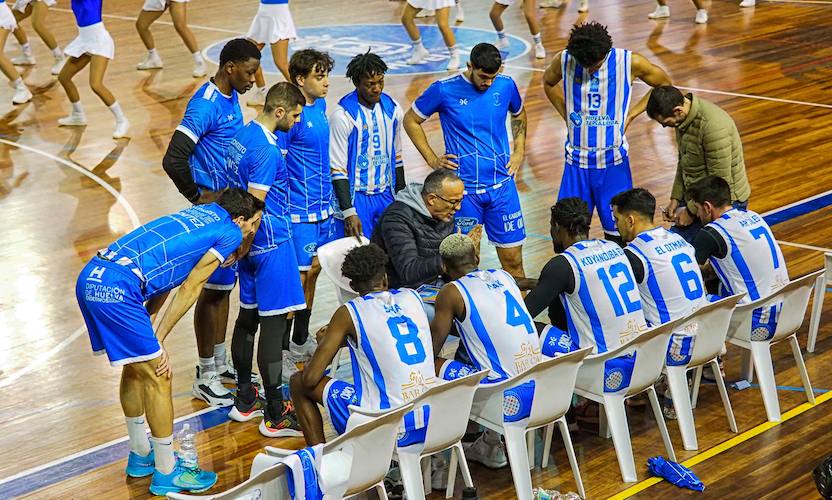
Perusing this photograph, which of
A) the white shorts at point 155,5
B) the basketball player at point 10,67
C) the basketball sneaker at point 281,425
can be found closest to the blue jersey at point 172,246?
the basketball sneaker at point 281,425

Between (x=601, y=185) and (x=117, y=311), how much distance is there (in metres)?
3.63

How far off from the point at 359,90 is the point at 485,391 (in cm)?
267

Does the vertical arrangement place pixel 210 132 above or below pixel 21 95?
above

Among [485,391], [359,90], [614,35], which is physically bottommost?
[614,35]

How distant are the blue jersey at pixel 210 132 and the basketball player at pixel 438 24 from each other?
8228mm

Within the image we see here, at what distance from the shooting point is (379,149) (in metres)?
7.17

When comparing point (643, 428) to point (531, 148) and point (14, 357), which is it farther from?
point (531, 148)

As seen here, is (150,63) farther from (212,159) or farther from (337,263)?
(337,263)

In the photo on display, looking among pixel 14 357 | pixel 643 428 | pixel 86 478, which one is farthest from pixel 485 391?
pixel 14 357

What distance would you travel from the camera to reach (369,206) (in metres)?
7.31

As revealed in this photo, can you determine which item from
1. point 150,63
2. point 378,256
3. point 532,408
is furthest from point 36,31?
point 532,408

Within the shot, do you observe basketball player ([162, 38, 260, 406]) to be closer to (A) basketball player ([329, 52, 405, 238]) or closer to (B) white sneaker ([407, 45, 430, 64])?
(A) basketball player ([329, 52, 405, 238])

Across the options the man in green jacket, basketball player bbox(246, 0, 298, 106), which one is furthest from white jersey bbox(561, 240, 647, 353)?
basketball player bbox(246, 0, 298, 106)

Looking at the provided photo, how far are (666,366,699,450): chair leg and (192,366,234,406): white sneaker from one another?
8.28ft
